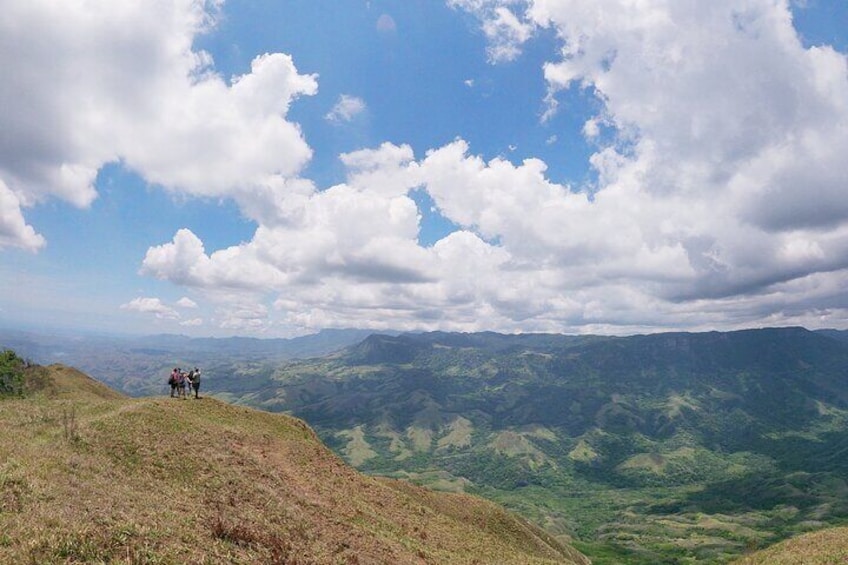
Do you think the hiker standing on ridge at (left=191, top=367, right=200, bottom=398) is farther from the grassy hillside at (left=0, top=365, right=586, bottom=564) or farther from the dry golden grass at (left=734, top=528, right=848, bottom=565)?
the dry golden grass at (left=734, top=528, right=848, bottom=565)

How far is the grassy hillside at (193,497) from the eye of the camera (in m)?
22.4

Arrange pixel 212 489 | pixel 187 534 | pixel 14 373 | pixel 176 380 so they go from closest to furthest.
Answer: pixel 187 534 < pixel 212 489 < pixel 176 380 < pixel 14 373

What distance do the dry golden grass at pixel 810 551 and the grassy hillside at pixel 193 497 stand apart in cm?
2800

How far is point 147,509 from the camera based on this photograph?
2822 cm

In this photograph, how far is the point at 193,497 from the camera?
3516 centimetres

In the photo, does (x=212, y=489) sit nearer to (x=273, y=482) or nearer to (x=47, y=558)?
(x=273, y=482)

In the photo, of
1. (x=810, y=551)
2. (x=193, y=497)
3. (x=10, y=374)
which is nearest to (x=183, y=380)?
(x=193, y=497)

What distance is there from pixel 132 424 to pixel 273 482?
1525 cm

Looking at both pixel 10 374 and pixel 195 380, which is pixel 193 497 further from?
pixel 10 374

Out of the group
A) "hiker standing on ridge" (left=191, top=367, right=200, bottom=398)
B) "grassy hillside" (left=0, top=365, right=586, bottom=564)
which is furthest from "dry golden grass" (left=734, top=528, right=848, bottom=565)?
"hiker standing on ridge" (left=191, top=367, right=200, bottom=398)

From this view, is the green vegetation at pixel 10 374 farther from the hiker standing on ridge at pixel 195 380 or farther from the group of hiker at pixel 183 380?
the hiker standing on ridge at pixel 195 380

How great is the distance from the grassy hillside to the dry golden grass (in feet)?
91.9

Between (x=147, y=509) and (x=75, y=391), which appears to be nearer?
(x=147, y=509)

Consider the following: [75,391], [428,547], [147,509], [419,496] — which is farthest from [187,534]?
[75,391]
